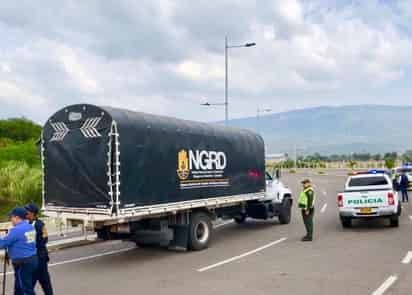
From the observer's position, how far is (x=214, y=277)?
9164 millimetres

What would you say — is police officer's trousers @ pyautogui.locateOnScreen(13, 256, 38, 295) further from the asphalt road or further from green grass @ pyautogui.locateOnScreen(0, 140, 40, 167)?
green grass @ pyautogui.locateOnScreen(0, 140, 40, 167)

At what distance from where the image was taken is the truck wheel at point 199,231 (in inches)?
477

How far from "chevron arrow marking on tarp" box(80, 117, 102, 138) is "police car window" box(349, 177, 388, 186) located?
9362 millimetres

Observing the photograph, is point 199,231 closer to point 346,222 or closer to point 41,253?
point 346,222

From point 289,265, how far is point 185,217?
10.3 ft

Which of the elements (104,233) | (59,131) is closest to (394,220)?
(104,233)

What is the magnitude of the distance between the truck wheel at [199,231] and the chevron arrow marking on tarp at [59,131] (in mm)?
3728

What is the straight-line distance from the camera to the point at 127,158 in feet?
33.8

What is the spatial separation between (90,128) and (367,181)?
9.70m

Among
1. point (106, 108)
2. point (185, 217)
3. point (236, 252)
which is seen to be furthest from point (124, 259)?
point (106, 108)

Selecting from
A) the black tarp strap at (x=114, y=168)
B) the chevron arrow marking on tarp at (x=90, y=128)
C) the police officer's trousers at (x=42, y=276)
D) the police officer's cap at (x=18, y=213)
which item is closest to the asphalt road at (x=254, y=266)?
the police officer's trousers at (x=42, y=276)

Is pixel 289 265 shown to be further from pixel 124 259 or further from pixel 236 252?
pixel 124 259

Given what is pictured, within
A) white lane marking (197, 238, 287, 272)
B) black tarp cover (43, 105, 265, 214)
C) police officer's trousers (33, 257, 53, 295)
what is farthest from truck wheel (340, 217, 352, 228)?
police officer's trousers (33, 257, 53, 295)

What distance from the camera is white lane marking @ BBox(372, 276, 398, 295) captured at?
307 inches
